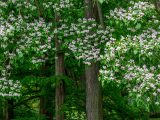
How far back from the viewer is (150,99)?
29.0 ft

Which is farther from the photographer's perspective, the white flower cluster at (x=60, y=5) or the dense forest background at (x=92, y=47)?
the white flower cluster at (x=60, y=5)

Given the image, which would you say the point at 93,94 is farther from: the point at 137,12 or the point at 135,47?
the point at 135,47

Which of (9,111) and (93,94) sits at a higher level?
(93,94)

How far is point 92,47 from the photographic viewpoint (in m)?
12.0

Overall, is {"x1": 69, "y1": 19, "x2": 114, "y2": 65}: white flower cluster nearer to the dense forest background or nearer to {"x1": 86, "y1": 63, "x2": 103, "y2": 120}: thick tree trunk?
the dense forest background

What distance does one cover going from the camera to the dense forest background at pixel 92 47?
30.6ft

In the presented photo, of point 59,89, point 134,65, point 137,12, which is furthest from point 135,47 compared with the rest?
point 59,89

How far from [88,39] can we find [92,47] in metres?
0.43

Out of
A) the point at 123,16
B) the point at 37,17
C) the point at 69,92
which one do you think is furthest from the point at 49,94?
the point at 123,16

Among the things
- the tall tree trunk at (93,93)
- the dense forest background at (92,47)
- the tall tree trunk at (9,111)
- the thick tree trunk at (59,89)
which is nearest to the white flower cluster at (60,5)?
the dense forest background at (92,47)

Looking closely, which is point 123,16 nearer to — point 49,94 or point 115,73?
point 115,73

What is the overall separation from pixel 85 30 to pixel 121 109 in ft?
17.3

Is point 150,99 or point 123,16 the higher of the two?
point 123,16

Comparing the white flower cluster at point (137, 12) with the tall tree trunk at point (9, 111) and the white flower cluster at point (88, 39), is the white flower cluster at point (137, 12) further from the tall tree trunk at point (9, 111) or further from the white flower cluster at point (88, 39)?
the tall tree trunk at point (9, 111)
